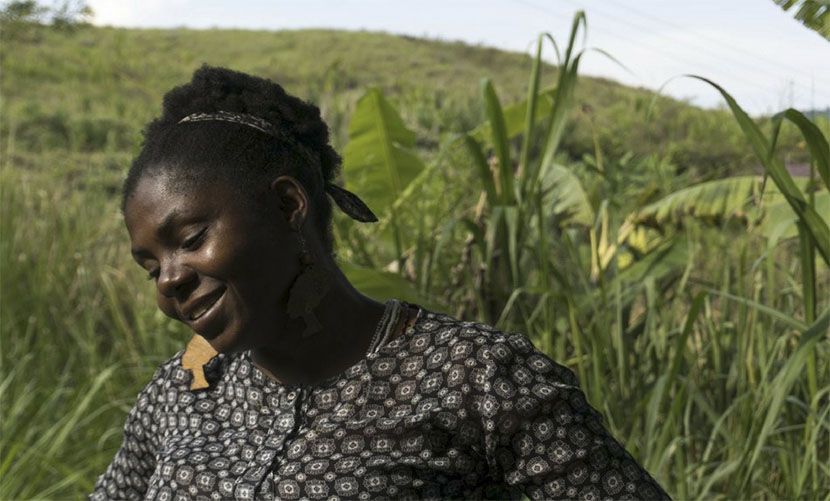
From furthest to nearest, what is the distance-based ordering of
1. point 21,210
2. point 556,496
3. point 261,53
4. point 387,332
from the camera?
point 261,53 < point 21,210 < point 387,332 < point 556,496

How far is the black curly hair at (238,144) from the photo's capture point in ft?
5.60

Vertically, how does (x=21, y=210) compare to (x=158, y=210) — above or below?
below

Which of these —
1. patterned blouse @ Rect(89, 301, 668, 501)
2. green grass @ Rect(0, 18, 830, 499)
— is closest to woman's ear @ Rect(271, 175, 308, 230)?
patterned blouse @ Rect(89, 301, 668, 501)

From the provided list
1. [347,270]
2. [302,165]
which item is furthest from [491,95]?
[302,165]

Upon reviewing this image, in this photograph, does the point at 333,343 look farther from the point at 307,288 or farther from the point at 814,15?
the point at 814,15

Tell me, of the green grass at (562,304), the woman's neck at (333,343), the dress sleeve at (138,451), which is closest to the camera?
the woman's neck at (333,343)

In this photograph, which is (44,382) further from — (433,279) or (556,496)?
(556,496)

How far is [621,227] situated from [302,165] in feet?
7.50

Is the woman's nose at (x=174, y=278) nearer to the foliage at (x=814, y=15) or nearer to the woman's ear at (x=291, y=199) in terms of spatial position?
the woman's ear at (x=291, y=199)

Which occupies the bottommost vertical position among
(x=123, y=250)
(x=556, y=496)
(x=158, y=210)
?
(x=123, y=250)

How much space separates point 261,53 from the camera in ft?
111

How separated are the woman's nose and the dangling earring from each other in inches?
5.6

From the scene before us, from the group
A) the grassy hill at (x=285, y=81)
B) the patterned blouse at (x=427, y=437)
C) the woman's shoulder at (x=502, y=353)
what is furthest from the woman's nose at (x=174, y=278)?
the grassy hill at (x=285, y=81)

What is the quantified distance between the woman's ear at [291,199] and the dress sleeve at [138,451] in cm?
48
